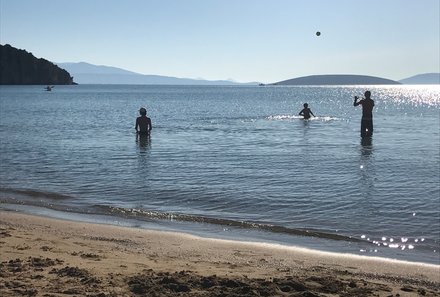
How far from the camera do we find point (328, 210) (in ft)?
38.6

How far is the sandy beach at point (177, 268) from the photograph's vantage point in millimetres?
6211

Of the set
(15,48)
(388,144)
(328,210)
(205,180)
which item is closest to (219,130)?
(388,144)

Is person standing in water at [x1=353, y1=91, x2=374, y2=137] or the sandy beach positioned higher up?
person standing in water at [x1=353, y1=91, x2=374, y2=137]

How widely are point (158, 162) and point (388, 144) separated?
37.8ft

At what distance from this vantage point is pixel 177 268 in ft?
23.7

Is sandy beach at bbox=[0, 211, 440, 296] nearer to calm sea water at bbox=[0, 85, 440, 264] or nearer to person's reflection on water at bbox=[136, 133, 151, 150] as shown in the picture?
calm sea water at bbox=[0, 85, 440, 264]

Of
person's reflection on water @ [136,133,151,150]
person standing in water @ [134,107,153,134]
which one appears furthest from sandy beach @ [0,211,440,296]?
person standing in water @ [134,107,153,134]

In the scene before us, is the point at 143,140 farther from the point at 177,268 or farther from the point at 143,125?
the point at 177,268

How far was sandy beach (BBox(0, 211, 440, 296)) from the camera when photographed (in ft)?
20.4

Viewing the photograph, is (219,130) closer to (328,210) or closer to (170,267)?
(328,210)

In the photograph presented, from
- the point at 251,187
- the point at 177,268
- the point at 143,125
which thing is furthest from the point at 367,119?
the point at 177,268

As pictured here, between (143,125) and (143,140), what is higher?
(143,125)

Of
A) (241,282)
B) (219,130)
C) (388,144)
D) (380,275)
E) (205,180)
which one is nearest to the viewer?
(241,282)

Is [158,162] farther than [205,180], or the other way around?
[158,162]
